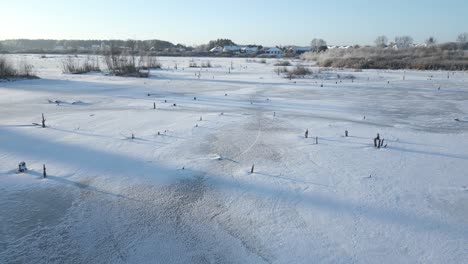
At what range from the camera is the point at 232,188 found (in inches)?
198

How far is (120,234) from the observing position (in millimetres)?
3824

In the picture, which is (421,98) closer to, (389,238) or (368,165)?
(368,165)

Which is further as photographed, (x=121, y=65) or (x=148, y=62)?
(x=148, y=62)

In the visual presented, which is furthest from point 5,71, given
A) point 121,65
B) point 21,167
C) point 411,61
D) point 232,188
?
point 411,61

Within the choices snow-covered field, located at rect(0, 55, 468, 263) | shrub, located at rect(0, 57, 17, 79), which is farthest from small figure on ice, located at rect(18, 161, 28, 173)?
shrub, located at rect(0, 57, 17, 79)

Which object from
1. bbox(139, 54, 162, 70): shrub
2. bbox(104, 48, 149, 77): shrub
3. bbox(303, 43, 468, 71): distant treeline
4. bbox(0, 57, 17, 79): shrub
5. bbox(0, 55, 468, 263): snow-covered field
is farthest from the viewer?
bbox(139, 54, 162, 70): shrub

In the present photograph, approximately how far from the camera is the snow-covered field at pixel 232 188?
3594 mm

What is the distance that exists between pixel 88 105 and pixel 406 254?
9.99 m

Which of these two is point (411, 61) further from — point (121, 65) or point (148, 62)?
point (121, 65)

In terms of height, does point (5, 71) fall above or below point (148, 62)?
below

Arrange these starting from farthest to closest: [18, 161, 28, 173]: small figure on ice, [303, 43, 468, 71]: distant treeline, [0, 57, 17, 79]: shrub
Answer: [303, 43, 468, 71]: distant treeline, [0, 57, 17, 79]: shrub, [18, 161, 28, 173]: small figure on ice

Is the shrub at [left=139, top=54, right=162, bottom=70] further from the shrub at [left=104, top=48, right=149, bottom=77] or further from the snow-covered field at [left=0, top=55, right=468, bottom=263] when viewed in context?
the snow-covered field at [left=0, top=55, right=468, bottom=263]

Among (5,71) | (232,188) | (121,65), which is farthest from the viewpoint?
(121,65)

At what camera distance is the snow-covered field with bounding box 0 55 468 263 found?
3.59 metres
